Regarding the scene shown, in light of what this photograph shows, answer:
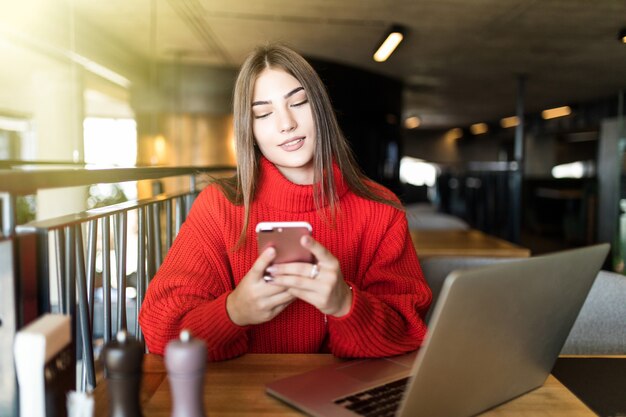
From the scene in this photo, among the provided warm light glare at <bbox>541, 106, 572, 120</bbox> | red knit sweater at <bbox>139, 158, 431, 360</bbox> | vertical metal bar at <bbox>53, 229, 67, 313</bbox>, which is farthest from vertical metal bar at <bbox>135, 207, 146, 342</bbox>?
warm light glare at <bbox>541, 106, 572, 120</bbox>

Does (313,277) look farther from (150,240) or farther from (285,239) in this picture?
(150,240)

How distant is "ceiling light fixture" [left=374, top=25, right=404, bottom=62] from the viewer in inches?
203

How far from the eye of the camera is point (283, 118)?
1.28 metres

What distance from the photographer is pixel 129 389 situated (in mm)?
616

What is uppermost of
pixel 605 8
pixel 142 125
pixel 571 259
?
pixel 605 8

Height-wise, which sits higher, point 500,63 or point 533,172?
point 500,63

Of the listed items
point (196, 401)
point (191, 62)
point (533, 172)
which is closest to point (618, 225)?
point (196, 401)

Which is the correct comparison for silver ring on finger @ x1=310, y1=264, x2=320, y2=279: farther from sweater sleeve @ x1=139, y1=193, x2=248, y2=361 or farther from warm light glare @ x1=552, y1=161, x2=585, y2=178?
warm light glare @ x1=552, y1=161, x2=585, y2=178

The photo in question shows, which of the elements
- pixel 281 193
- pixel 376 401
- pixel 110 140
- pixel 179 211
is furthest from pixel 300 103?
Result: pixel 110 140

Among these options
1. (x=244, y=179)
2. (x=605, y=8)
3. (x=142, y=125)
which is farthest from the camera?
(x=142, y=125)

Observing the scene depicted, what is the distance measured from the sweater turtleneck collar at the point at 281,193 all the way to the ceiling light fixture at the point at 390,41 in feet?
13.7

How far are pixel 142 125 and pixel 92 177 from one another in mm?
6767

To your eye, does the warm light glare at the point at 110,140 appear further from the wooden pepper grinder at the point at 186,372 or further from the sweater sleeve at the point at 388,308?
the wooden pepper grinder at the point at 186,372

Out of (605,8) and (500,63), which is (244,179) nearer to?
(605,8)
